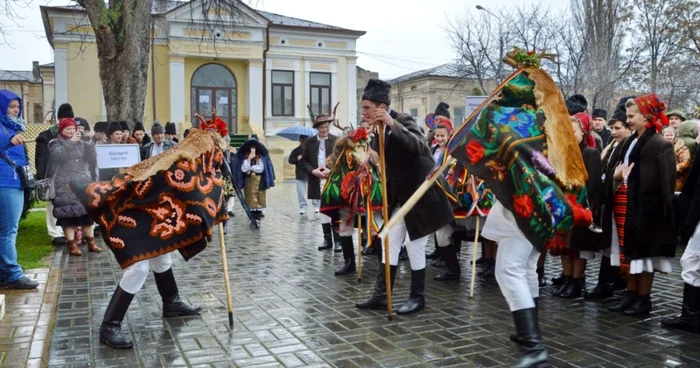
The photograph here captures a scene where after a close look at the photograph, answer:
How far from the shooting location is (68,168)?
8711 millimetres

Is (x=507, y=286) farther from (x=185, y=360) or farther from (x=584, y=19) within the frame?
(x=584, y=19)

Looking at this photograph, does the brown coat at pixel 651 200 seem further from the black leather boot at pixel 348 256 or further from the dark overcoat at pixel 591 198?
the black leather boot at pixel 348 256

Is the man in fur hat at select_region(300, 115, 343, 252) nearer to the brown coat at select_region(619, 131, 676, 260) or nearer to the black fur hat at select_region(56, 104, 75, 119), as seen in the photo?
the black fur hat at select_region(56, 104, 75, 119)

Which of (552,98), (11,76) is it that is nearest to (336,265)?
(552,98)

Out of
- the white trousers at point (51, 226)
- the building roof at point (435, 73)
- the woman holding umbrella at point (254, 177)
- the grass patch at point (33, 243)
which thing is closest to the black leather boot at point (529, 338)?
the grass patch at point (33, 243)

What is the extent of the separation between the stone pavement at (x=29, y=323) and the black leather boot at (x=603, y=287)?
201 inches

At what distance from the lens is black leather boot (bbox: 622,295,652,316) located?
574 centimetres

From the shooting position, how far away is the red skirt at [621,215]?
579 centimetres

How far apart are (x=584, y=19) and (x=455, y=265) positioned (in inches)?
1024

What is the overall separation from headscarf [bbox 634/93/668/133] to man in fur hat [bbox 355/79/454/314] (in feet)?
6.35

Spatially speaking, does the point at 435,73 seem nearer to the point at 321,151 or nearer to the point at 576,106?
the point at 321,151

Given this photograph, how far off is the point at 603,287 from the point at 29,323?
18.1 ft

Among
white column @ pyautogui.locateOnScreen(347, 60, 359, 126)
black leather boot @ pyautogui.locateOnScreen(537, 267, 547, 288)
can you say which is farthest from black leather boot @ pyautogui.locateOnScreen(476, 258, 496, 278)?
white column @ pyautogui.locateOnScreen(347, 60, 359, 126)

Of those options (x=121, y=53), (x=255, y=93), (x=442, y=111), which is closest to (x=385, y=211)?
(x=442, y=111)
